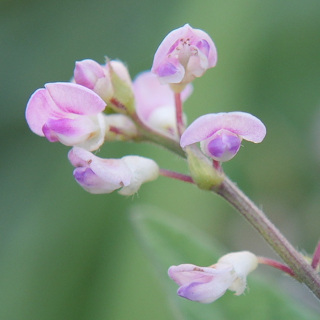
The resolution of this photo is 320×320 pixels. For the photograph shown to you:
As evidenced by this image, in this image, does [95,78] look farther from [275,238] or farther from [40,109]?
[275,238]

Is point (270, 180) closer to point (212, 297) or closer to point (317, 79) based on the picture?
point (317, 79)

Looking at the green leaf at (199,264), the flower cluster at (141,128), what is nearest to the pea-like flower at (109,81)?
the flower cluster at (141,128)

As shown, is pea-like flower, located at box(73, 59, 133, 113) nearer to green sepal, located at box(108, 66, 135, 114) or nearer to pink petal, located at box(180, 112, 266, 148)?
green sepal, located at box(108, 66, 135, 114)

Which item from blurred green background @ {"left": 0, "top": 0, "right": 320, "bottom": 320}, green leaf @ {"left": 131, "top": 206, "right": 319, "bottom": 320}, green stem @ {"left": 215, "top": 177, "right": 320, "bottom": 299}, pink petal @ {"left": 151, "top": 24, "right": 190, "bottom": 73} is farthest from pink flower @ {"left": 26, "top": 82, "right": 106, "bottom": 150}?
blurred green background @ {"left": 0, "top": 0, "right": 320, "bottom": 320}

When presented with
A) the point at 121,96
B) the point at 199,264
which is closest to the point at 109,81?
the point at 121,96

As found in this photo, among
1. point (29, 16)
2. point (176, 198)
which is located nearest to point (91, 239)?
point (176, 198)
